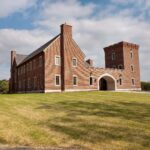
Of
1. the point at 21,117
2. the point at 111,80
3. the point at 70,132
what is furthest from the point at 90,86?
the point at 70,132

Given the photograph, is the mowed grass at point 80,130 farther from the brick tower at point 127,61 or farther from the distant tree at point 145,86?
the distant tree at point 145,86

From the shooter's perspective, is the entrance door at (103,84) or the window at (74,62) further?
the entrance door at (103,84)

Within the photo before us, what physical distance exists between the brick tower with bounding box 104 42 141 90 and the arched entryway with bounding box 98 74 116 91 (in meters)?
2.55

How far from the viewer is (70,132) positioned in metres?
10.6

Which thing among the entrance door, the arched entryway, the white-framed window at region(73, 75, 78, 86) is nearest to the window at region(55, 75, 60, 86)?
the white-framed window at region(73, 75, 78, 86)

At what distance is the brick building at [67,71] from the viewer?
39.9m

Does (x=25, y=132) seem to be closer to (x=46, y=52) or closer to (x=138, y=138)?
(x=138, y=138)

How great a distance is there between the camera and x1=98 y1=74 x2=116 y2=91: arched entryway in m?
48.7

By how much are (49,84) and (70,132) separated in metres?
28.9

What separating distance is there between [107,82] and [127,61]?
22.6 feet

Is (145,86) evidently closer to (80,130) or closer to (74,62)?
(74,62)

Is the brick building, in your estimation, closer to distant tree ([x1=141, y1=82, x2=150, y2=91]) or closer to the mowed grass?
distant tree ([x1=141, y1=82, x2=150, y2=91])

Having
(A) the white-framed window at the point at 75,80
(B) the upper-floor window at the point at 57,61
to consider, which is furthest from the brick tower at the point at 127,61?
(B) the upper-floor window at the point at 57,61

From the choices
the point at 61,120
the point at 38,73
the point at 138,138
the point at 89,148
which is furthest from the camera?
the point at 38,73
